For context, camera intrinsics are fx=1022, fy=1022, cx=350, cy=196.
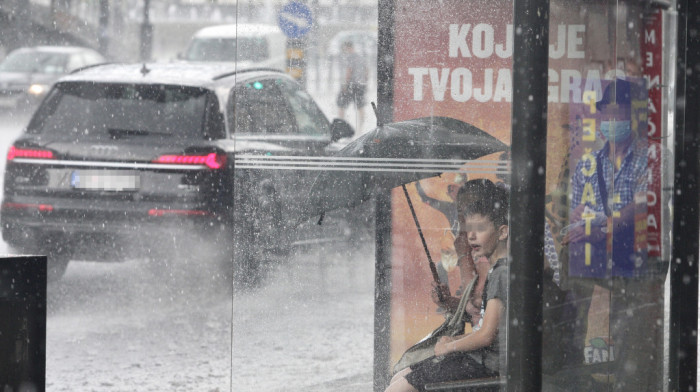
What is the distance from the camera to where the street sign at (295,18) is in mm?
3709

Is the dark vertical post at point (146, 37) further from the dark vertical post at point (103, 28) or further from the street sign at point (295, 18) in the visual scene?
the street sign at point (295, 18)

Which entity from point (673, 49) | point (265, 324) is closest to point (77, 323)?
point (265, 324)

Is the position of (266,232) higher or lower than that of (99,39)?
lower

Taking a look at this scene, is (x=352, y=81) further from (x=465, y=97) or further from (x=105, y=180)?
(x=105, y=180)

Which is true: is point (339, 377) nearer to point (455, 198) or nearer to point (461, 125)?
point (455, 198)

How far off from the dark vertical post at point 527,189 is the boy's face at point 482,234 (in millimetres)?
794

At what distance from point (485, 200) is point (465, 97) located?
37cm

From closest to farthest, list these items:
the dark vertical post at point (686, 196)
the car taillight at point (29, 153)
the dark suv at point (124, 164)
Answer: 1. the dark vertical post at point (686, 196)
2. the dark suv at point (124, 164)
3. the car taillight at point (29, 153)

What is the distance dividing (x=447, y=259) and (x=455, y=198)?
22 centimetres

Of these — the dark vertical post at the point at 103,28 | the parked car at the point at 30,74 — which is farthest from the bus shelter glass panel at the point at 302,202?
the dark vertical post at the point at 103,28

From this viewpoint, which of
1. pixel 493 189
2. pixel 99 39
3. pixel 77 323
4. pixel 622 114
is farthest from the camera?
pixel 99 39

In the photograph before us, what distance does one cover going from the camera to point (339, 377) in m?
3.70

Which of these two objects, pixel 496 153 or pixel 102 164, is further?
pixel 102 164

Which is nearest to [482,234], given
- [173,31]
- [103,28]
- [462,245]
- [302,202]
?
[462,245]
